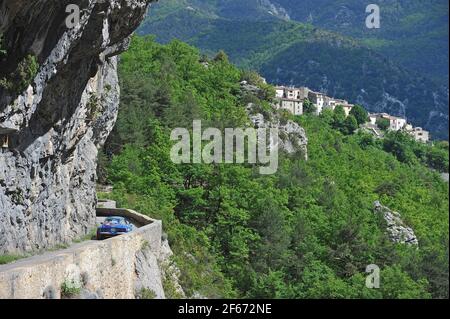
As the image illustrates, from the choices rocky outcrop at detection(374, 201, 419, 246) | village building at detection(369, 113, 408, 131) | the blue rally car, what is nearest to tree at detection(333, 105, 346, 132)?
village building at detection(369, 113, 408, 131)

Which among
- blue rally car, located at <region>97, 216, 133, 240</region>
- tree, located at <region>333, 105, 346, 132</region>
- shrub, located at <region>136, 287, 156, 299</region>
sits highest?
tree, located at <region>333, 105, 346, 132</region>

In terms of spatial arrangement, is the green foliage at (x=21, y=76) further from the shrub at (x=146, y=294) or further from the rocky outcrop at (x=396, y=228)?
the rocky outcrop at (x=396, y=228)

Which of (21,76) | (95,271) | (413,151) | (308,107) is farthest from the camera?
(308,107)

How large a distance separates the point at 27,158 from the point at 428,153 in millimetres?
117588

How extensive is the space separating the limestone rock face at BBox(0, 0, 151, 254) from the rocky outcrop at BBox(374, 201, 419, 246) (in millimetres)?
43808

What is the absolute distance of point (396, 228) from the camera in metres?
69.6

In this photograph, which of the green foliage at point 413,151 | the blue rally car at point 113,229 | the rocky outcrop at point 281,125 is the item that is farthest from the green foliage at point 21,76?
the green foliage at point 413,151

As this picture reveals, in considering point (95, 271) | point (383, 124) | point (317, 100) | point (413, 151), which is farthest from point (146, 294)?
point (383, 124)

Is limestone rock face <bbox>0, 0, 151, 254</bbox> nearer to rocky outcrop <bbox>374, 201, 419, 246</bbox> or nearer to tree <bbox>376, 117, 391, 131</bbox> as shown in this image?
rocky outcrop <bbox>374, 201, 419, 246</bbox>

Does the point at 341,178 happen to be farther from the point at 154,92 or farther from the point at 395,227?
the point at 154,92

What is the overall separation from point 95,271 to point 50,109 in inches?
281

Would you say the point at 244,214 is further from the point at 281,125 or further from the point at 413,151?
the point at 413,151

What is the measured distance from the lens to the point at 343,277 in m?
49.2

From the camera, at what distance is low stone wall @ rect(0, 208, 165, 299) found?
564 inches
